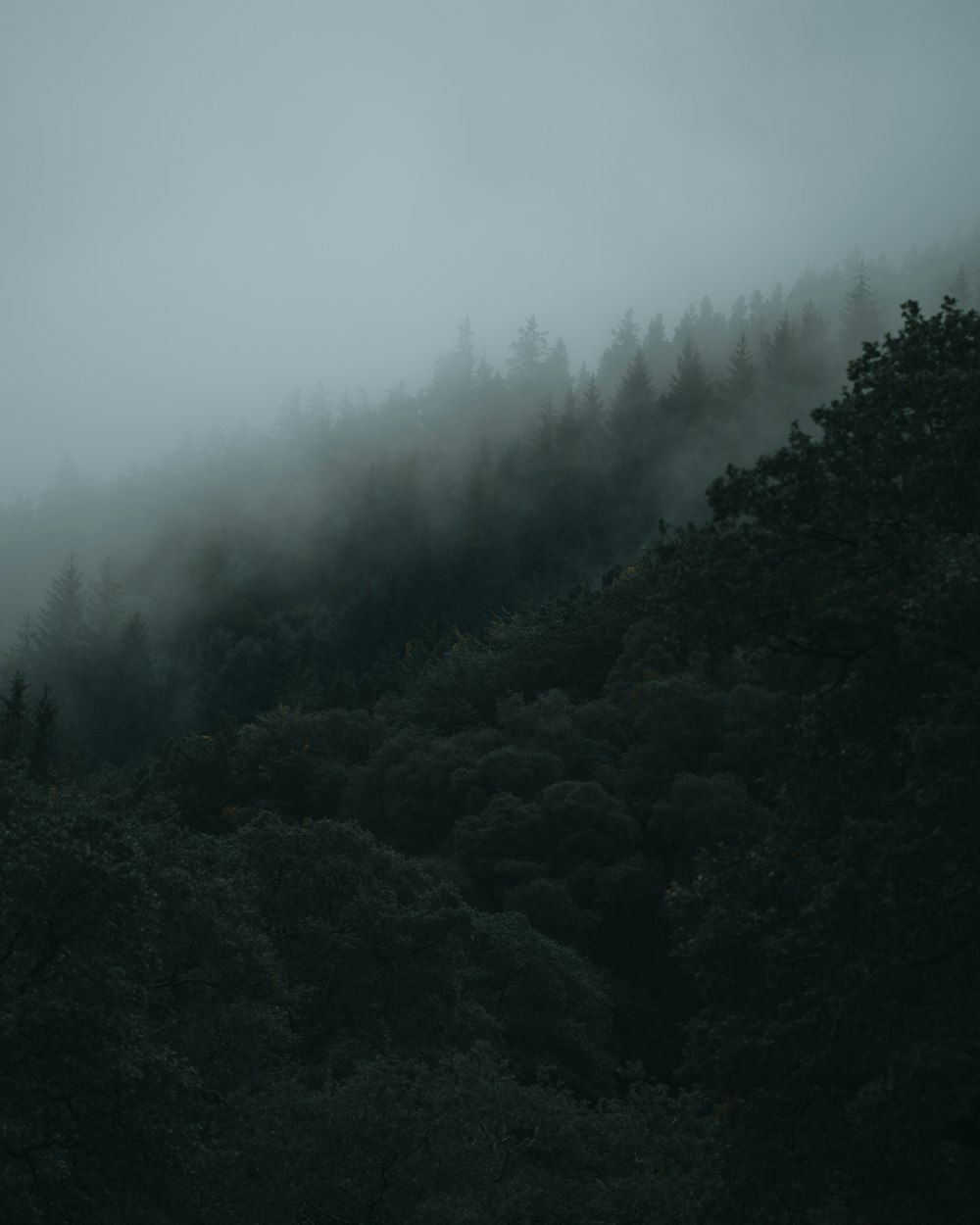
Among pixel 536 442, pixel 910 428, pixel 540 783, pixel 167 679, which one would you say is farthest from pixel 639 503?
pixel 910 428

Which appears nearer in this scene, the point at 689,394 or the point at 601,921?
the point at 601,921

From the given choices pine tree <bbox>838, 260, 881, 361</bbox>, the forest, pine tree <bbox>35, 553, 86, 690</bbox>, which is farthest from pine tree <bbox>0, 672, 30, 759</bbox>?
pine tree <bbox>838, 260, 881, 361</bbox>

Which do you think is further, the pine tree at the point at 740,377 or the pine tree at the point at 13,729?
the pine tree at the point at 740,377

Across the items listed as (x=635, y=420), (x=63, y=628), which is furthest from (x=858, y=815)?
(x=63, y=628)

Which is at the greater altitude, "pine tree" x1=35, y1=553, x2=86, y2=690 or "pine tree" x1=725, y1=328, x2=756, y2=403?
Answer: "pine tree" x1=725, y1=328, x2=756, y2=403

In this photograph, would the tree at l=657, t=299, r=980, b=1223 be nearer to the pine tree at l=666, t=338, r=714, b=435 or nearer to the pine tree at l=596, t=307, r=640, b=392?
the pine tree at l=666, t=338, r=714, b=435

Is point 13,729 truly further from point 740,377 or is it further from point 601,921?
point 740,377

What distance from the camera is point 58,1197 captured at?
15492 millimetres

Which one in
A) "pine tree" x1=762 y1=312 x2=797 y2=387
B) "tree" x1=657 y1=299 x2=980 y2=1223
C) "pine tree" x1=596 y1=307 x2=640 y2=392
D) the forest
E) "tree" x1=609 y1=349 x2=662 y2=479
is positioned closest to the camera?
"tree" x1=657 y1=299 x2=980 y2=1223

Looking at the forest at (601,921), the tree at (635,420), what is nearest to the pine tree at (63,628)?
the forest at (601,921)

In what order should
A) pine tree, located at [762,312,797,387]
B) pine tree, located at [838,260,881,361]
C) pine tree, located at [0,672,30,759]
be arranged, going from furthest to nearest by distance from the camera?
pine tree, located at [838,260,881,361], pine tree, located at [762,312,797,387], pine tree, located at [0,672,30,759]

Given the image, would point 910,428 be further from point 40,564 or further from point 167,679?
point 40,564

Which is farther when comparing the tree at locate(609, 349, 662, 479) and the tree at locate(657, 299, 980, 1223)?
the tree at locate(609, 349, 662, 479)

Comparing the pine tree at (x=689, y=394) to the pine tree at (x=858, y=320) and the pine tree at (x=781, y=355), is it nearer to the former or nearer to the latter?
the pine tree at (x=781, y=355)
